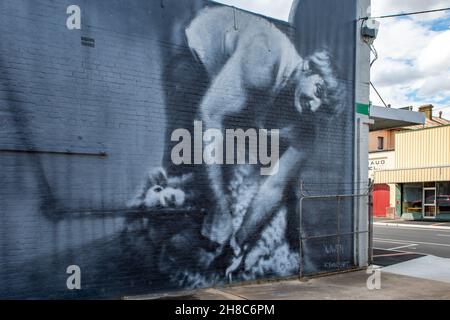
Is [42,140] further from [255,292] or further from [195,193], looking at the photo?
[255,292]

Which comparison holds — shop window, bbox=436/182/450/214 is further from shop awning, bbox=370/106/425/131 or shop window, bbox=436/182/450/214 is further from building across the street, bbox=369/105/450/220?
shop awning, bbox=370/106/425/131

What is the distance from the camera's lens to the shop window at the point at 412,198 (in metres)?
28.8

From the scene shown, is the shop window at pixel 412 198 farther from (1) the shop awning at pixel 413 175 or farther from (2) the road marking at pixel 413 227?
(2) the road marking at pixel 413 227

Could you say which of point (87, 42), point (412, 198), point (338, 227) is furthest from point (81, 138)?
point (412, 198)

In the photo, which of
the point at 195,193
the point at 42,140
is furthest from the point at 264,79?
the point at 42,140

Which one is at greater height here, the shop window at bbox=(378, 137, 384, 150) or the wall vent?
the shop window at bbox=(378, 137, 384, 150)

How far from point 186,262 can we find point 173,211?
101 cm

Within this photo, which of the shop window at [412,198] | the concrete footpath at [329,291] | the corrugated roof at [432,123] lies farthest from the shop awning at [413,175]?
the concrete footpath at [329,291]

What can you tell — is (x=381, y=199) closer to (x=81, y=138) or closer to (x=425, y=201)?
(x=425, y=201)

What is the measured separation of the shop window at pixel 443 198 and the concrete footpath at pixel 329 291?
19.3 metres

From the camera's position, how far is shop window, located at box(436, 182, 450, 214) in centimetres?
2688

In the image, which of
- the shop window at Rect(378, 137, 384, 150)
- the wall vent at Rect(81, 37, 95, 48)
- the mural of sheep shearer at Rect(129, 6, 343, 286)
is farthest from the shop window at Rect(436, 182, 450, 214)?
the wall vent at Rect(81, 37, 95, 48)

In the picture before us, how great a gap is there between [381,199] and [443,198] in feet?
16.5

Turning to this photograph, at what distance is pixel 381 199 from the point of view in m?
31.7
